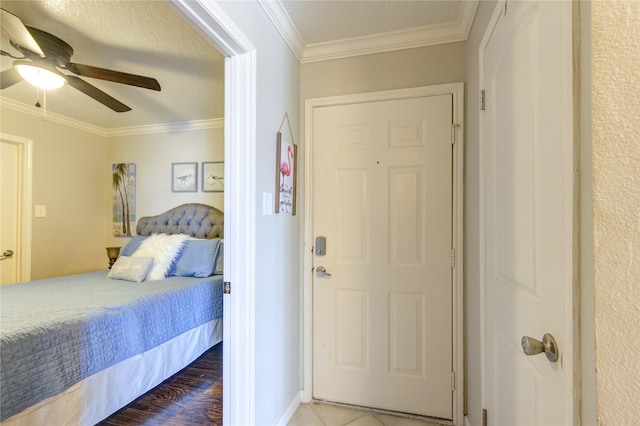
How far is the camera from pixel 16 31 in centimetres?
139

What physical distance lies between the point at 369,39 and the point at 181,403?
2.80 m

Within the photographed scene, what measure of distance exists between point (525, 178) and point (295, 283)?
1413 mm

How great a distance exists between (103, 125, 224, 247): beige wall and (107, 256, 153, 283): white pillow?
40.1 inches

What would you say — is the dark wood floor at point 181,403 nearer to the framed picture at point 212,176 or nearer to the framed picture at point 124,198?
the framed picture at point 212,176

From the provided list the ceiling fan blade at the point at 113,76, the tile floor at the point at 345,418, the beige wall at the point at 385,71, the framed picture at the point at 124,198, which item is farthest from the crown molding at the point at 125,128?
the tile floor at the point at 345,418

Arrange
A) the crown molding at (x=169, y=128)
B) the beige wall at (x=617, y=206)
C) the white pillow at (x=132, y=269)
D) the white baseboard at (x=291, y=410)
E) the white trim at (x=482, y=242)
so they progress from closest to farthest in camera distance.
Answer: the beige wall at (x=617, y=206) → the white trim at (x=482, y=242) → the white baseboard at (x=291, y=410) → the white pillow at (x=132, y=269) → the crown molding at (x=169, y=128)

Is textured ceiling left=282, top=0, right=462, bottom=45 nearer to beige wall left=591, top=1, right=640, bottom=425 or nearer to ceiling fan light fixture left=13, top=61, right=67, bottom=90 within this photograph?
beige wall left=591, top=1, right=640, bottom=425

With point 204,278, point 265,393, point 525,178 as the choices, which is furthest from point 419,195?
point 204,278

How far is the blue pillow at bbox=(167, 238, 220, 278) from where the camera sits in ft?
8.98

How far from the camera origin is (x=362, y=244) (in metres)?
1.82

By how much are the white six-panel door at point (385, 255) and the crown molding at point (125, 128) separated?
2.12 metres

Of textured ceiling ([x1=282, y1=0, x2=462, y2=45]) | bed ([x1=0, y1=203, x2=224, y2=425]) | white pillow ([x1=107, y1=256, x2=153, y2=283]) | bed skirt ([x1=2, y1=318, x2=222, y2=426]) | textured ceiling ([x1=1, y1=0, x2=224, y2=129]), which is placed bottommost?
bed skirt ([x1=2, y1=318, x2=222, y2=426])

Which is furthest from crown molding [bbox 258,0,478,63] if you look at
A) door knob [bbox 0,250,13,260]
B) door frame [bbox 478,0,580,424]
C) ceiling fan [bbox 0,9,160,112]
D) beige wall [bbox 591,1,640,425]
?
door knob [bbox 0,250,13,260]

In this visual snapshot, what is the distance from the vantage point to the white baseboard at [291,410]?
5.31 feet
